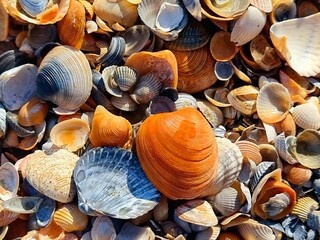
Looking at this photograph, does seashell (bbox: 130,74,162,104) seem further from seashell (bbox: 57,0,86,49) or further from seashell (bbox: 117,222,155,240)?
seashell (bbox: 117,222,155,240)

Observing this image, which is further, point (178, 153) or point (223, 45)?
point (223, 45)

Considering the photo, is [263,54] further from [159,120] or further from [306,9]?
[159,120]

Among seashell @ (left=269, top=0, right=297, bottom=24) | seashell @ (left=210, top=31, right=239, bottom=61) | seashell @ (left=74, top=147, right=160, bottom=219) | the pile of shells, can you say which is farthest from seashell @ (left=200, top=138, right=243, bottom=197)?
seashell @ (left=269, top=0, right=297, bottom=24)

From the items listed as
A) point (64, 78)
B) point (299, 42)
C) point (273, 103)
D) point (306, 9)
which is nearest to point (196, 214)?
point (273, 103)

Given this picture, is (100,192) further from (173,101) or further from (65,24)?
(65,24)

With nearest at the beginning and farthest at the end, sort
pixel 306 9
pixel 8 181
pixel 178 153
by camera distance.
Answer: pixel 178 153 → pixel 8 181 → pixel 306 9

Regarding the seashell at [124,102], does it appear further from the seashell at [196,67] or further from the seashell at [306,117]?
the seashell at [306,117]
